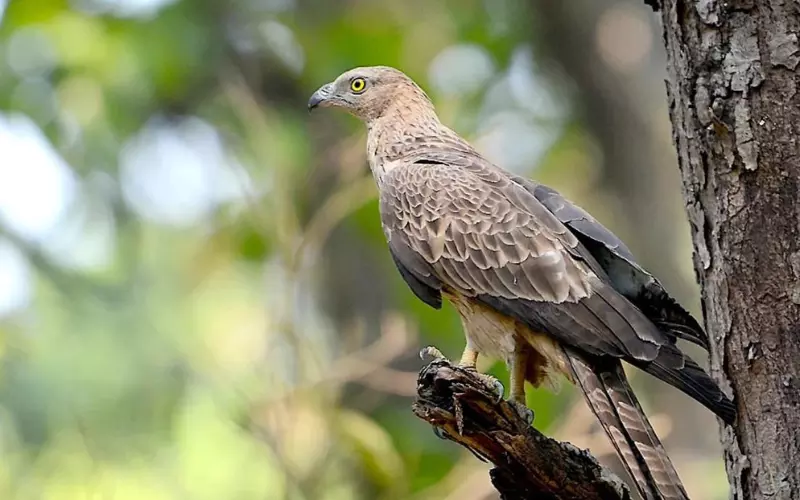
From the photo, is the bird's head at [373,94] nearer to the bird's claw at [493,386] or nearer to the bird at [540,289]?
the bird at [540,289]

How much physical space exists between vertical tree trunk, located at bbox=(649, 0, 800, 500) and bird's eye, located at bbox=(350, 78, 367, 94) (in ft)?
6.87

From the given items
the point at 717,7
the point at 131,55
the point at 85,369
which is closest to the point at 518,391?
the point at 717,7

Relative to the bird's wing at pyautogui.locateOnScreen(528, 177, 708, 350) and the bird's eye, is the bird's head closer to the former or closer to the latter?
the bird's eye

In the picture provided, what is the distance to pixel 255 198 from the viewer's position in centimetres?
562

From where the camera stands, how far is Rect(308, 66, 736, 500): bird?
10.0 ft

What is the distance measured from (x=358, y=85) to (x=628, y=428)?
253 centimetres

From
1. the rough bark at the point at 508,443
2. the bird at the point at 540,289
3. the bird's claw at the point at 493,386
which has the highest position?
the bird at the point at 540,289

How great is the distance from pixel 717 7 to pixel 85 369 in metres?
6.28

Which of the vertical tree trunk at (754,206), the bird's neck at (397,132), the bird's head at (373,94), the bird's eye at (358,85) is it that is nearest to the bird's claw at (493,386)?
the vertical tree trunk at (754,206)

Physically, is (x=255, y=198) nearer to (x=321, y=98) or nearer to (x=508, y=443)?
(x=321, y=98)

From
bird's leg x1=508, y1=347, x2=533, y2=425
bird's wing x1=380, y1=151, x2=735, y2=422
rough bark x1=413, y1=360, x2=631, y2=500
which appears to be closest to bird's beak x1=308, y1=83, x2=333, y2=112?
bird's wing x1=380, y1=151, x2=735, y2=422

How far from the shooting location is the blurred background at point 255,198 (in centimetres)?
609

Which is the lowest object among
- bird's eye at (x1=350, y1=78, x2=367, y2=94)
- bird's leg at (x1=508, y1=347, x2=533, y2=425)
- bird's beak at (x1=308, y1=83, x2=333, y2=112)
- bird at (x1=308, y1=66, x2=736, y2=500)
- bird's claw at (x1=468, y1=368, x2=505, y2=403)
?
bird's claw at (x1=468, y1=368, x2=505, y2=403)

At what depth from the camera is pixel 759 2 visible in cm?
304
